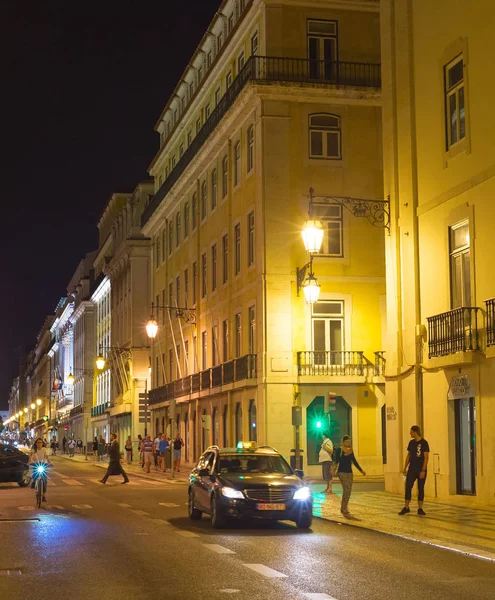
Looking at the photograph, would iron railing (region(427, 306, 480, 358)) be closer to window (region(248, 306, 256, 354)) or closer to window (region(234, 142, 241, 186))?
window (region(248, 306, 256, 354))

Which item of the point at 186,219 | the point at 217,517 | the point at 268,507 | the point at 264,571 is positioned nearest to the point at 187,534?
the point at 217,517

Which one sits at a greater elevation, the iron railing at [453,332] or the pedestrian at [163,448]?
the iron railing at [453,332]

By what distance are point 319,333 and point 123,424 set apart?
133ft

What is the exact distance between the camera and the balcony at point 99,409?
8357 cm

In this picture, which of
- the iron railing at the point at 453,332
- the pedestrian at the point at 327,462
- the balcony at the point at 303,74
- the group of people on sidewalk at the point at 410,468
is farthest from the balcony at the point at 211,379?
the group of people on sidewalk at the point at 410,468

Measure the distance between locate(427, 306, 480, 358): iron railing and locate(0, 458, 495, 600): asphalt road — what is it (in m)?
5.53

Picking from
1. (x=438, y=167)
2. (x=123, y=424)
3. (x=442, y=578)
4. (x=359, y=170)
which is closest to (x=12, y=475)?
(x=359, y=170)

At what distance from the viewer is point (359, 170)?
131 feet

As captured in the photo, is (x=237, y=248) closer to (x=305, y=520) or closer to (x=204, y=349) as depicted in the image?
(x=204, y=349)

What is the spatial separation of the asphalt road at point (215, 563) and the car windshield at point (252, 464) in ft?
3.40

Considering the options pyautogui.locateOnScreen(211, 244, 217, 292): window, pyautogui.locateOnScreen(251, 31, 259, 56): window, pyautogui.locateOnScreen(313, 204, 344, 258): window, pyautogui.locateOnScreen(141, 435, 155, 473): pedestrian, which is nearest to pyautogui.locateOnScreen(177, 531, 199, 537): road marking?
pyautogui.locateOnScreen(313, 204, 344, 258): window

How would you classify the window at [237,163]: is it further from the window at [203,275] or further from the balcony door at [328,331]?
the window at [203,275]

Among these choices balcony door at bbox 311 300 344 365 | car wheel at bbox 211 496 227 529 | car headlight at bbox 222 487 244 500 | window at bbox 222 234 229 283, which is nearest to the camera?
car headlight at bbox 222 487 244 500

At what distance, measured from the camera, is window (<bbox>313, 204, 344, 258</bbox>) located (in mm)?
39656
